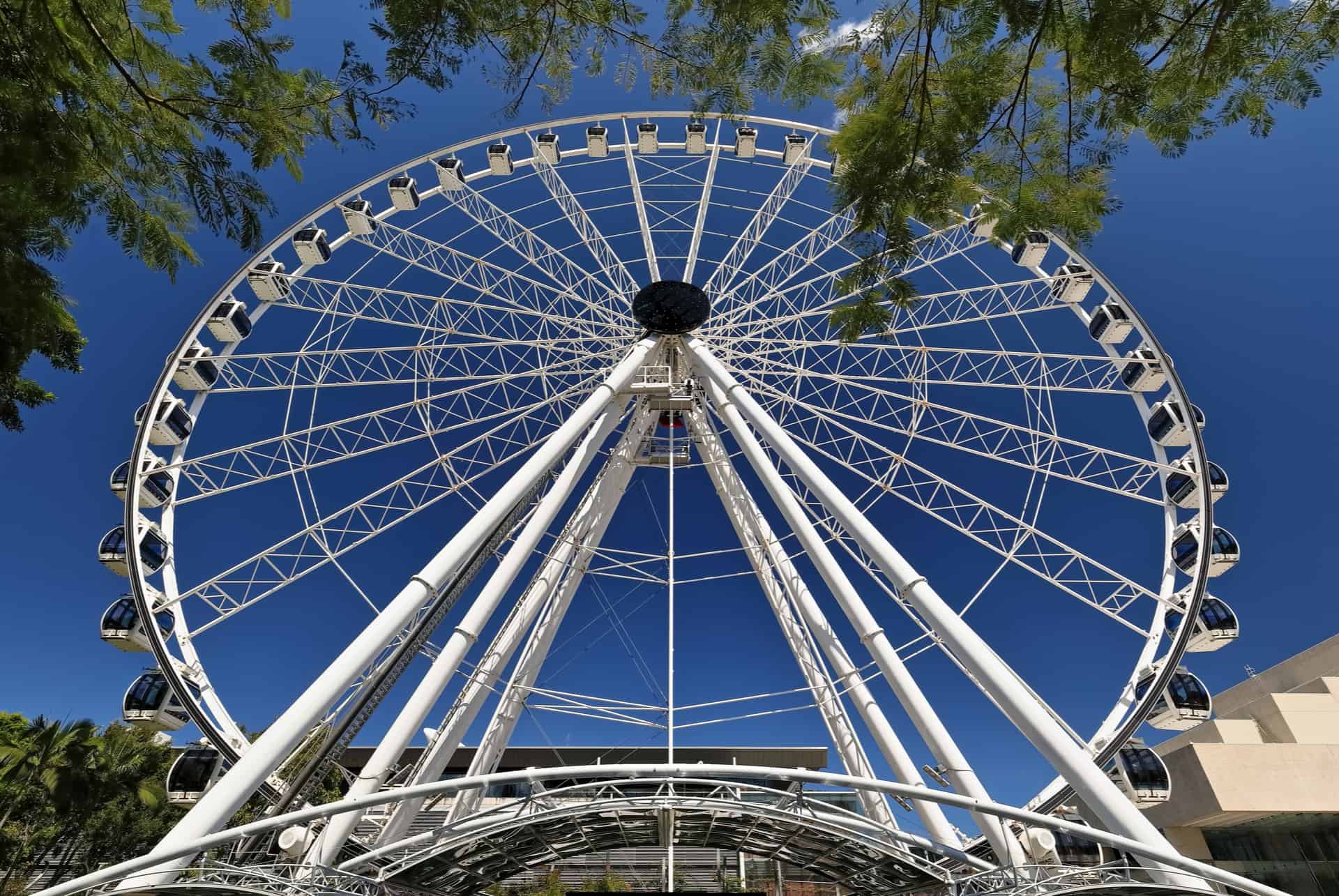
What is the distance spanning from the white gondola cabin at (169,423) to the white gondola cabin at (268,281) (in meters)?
3.54

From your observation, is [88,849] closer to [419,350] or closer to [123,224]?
[419,350]

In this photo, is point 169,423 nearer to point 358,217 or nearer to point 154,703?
point 154,703

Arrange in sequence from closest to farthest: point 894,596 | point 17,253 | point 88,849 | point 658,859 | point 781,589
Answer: point 17,253, point 894,596, point 781,589, point 88,849, point 658,859

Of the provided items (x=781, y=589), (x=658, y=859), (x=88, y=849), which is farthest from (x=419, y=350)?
(x=88, y=849)

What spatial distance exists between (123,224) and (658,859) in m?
37.0

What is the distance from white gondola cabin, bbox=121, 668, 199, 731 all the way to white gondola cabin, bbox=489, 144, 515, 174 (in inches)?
653

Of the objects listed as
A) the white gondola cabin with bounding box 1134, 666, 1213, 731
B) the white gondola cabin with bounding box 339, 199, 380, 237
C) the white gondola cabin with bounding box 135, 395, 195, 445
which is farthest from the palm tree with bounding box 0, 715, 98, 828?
the white gondola cabin with bounding box 1134, 666, 1213, 731

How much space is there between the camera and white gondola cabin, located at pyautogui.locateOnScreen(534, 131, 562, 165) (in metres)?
20.9

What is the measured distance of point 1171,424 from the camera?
1645 centimetres

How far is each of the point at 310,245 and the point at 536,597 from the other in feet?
39.9

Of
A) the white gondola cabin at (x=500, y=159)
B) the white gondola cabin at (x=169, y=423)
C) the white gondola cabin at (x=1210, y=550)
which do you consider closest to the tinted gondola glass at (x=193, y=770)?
the white gondola cabin at (x=169, y=423)

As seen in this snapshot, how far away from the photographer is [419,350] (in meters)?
18.2

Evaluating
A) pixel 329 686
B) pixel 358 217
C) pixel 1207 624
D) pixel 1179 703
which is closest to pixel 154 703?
pixel 329 686

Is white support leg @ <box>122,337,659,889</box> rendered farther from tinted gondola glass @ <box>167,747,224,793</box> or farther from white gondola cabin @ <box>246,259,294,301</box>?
white gondola cabin @ <box>246,259,294,301</box>
